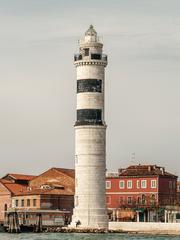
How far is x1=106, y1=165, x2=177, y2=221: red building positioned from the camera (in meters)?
92.6

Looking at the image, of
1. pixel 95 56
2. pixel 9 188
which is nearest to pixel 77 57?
pixel 95 56

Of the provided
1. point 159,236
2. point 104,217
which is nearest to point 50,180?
point 104,217

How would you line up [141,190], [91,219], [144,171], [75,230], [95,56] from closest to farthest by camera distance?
[75,230] → [91,219] → [95,56] → [141,190] → [144,171]

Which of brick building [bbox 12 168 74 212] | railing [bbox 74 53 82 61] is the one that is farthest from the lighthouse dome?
brick building [bbox 12 168 74 212]

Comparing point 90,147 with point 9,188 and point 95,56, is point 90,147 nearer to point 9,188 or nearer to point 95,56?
point 95,56

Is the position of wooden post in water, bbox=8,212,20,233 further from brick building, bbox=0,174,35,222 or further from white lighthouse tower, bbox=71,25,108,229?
brick building, bbox=0,174,35,222

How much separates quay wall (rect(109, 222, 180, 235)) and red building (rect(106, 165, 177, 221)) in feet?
19.2

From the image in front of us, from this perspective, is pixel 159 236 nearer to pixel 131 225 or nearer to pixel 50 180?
pixel 131 225

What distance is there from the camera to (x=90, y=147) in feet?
276

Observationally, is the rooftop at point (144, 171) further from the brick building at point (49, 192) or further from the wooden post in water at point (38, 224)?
the wooden post in water at point (38, 224)

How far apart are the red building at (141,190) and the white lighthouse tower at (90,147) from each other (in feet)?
26.8

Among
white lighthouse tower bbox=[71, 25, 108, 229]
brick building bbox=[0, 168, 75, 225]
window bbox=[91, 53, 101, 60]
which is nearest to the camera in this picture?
white lighthouse tower bbox=[71, 25, 108, 229]

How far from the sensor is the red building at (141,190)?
304 feet

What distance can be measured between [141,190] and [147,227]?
11.1 m
